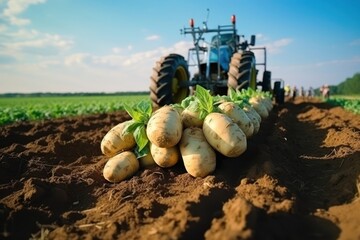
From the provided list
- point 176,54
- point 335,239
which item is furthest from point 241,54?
point 335,239

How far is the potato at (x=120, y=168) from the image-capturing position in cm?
401

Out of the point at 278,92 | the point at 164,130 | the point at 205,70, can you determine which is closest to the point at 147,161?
the point at 164,130

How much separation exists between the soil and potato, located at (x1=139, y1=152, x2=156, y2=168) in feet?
0.53

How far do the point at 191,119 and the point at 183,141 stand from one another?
0.37 metres

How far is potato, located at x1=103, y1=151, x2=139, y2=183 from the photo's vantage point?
401 centimetres

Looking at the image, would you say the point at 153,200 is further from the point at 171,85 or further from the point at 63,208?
the point at 171,85

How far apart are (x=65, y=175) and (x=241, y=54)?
649 cm

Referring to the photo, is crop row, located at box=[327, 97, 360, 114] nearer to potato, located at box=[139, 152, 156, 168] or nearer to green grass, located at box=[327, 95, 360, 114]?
green grass, located at box=[327, 95, 360, 114]

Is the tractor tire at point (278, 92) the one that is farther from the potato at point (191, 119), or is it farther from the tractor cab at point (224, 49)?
the potato at point (191, 119)

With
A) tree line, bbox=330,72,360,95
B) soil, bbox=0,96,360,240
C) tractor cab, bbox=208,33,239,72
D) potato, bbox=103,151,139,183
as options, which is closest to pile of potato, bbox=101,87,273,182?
potato, bbox=103,151,139,183

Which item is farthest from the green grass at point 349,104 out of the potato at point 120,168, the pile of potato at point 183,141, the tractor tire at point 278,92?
the potato at point 120,168

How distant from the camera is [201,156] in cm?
376

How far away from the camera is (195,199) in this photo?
2.92 m

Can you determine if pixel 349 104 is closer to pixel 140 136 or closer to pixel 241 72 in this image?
pixel 241 72
